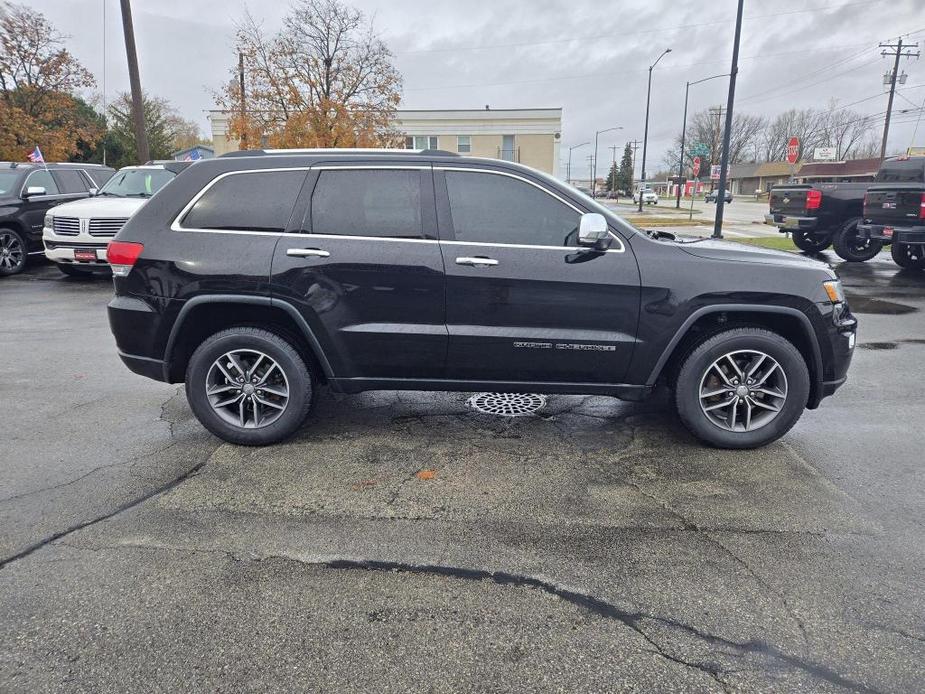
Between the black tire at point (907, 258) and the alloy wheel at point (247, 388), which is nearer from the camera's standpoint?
the alloy wheel at point (247, 388)

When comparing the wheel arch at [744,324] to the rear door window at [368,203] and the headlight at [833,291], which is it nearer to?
the headlight at [833,291]

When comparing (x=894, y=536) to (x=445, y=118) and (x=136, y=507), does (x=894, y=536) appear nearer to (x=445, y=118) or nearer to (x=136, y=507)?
(x=136, y=507)

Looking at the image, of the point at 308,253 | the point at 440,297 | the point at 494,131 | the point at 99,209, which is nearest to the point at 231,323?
the point at 308,253

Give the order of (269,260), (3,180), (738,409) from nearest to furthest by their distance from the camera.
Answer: (269,260)
(738,409)
(3,180)

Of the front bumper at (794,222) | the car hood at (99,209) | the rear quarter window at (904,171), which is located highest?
the rear quarter window at (904,171)

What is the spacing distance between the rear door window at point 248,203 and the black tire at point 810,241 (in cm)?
1439

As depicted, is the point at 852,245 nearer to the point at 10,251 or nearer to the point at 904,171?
the point at 904,171

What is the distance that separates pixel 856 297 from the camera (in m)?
10.2

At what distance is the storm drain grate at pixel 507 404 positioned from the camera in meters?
4.93

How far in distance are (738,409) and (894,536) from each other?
1264 millimetres

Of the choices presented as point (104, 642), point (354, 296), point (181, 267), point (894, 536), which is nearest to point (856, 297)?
point (894, 536)

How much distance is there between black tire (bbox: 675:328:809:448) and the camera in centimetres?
405

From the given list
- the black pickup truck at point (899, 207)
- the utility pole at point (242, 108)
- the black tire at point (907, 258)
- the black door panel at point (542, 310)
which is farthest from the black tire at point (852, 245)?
the utility pole at point (242, 108)

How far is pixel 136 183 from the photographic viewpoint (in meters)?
12.2
